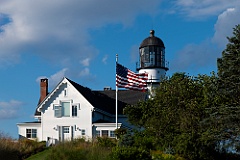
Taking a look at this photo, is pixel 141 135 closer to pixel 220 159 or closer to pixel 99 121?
pixel 220 159

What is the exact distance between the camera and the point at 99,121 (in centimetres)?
4750

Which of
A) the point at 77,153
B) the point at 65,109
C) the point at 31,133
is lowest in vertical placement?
the point at 31,133

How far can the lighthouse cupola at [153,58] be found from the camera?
54.8 metres

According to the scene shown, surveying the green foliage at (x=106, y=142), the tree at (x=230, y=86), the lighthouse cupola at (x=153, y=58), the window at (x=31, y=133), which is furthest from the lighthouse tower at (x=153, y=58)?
the tree at (x=230, y=86)

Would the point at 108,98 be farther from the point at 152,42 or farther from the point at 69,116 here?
the point at 152,42

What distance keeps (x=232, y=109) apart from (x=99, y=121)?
20855 millimetres

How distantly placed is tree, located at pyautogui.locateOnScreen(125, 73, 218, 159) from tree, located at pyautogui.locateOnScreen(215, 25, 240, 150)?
0.74 metres

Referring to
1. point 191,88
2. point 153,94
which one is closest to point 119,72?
point 153,94

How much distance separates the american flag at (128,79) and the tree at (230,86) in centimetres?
1116

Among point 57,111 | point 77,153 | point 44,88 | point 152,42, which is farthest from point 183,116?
point 152,42

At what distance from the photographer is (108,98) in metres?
53.4

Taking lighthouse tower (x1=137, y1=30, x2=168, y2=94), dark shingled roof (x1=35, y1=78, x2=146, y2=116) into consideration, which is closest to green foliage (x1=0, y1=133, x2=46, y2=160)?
dark shingled roof (x1=35, y1=78, x2=146, y2=116)

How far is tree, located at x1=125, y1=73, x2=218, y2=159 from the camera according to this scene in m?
30.2

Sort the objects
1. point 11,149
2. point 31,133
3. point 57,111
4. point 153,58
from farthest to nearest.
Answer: point 153,58, point 31,133, point 57,111, point 11,149
